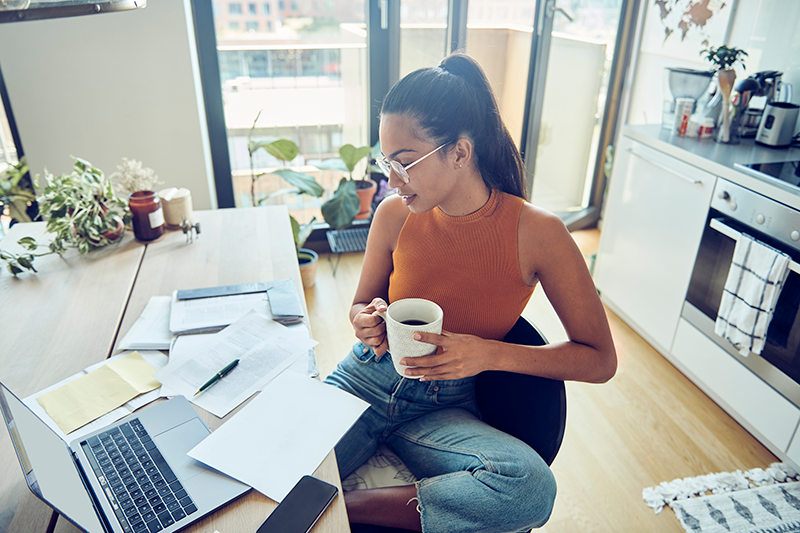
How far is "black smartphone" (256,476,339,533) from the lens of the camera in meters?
0.80

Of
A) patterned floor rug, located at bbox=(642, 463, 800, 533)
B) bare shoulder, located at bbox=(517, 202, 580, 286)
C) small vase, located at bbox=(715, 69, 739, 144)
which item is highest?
small vase, located at bbox=(715, 69, 739, 144)

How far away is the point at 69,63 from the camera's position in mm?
2346

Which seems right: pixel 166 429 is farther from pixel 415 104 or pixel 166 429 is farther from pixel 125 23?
pixel 125 23

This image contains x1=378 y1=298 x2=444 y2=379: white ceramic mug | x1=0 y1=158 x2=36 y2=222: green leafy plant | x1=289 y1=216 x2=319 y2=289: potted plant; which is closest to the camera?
x1=378 y1=298 x2=444 y2=379: white ceramic mug

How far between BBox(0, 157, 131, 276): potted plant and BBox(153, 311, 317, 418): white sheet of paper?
2.32ft

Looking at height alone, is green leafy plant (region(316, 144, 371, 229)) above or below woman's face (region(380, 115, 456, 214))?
below

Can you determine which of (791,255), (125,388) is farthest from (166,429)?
(791,255)

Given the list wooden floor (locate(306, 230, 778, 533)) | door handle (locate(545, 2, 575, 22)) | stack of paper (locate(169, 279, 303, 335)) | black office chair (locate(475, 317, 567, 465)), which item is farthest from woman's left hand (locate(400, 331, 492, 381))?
door handle (locate(545, 2, 575, 22))

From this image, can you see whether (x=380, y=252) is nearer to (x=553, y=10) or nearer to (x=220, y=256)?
(x=220, y=256)

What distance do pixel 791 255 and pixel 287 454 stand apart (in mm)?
1660

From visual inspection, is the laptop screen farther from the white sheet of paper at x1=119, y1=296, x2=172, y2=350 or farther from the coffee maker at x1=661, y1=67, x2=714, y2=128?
the coffee maker at x1=661, y1=67, x2=714, y2=128

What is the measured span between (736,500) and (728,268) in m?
0.79

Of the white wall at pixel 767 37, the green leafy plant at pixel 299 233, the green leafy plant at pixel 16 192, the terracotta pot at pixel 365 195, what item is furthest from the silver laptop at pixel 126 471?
the white wall at pixel 767 37

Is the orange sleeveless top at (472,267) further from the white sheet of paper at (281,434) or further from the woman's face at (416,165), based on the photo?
the white sheet of paper at (281,434)
